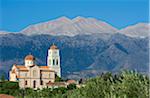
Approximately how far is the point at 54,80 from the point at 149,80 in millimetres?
51187

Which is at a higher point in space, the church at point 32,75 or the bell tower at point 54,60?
the bell tower at point 54,60

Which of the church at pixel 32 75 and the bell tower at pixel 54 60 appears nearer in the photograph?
the church at pixel 32 75

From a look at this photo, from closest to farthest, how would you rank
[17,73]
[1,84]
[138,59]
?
[1,84] < [17,73] < [138,59]

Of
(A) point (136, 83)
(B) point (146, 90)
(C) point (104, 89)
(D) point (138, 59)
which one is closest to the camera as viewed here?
(B) point (146, 90)

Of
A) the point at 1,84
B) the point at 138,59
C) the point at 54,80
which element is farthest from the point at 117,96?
the point at 138,59

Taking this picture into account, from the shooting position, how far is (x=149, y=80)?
17.2 meters

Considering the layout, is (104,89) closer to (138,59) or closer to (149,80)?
(149,80)

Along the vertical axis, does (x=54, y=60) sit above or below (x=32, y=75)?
above

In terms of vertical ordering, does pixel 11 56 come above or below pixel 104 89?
above

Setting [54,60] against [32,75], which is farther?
[54,60]

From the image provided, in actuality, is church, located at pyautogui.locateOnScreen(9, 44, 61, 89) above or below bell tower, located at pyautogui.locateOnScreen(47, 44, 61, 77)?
below

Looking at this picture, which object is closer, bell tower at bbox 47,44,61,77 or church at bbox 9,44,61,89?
church at bbox 9,44,61,89

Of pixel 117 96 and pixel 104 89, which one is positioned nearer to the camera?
pixel 117 96

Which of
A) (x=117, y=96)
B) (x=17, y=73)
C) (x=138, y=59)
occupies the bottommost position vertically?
(x=117, y=96)
